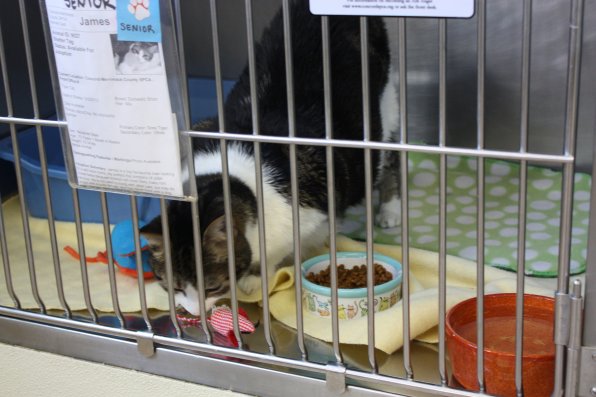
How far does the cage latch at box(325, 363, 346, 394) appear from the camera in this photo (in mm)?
1076

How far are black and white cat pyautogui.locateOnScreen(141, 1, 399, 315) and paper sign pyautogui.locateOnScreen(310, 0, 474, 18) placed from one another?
55 cm

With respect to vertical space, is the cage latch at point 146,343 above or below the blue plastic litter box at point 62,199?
below

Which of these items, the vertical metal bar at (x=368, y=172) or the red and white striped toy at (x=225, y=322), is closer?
the vertical metal bar at (x=368, y=172)

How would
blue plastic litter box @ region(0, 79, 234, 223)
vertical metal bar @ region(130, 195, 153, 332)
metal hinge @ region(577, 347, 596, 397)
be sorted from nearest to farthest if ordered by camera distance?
metal hinge @ region(577, 347, 596, 397) < vertical metal bar @ region(130, 195, 153, 332) < blue plastic litter box @ region(0, 79, 234, 223)

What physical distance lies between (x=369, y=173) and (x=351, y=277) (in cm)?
47

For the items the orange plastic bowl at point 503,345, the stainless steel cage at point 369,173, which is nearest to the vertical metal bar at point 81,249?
the stainless steel cage at point 369,173

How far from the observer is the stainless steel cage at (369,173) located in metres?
0.91

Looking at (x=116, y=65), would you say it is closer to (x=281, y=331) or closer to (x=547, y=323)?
(x=281, y=331)

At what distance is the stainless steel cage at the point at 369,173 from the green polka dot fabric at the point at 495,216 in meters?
0.08

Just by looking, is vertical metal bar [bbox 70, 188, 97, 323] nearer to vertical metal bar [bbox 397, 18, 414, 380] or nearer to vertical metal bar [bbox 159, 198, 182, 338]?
vertical metal bar [bbox 159, 198, 182, 338]

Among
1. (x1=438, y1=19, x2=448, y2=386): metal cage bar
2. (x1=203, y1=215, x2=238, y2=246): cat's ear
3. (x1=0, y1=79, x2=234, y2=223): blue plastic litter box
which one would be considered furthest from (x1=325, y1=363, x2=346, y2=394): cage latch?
(x1=0, y1=79, x2=234, y2=223): blue plastic litter box

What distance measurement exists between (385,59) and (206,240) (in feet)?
2.05

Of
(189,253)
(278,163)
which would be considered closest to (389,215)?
(278,163)

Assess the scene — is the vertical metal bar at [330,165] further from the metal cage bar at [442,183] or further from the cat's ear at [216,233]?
the cat's ear at [216,233]
